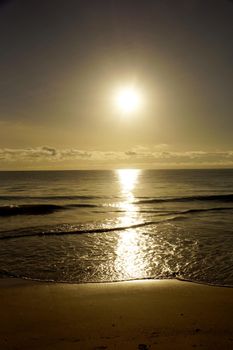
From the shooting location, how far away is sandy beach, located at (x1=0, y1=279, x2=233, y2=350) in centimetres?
562

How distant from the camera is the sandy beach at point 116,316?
5.62 m

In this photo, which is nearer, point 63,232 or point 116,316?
point 116,316

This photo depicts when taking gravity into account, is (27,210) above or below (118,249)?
below

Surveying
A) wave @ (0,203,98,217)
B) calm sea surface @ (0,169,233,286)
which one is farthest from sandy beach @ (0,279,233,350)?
wave @ (0,203,98,217)

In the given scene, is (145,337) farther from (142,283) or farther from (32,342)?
(142,283)

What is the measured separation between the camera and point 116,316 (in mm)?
6832

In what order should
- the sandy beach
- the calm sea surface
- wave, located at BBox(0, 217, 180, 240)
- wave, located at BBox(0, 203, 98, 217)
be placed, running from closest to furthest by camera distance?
the sandy beach, the calm sea surface, wave, located at BBox(0, 217, 180, 240), wave, located at BBox(0, 203, 98, 217)

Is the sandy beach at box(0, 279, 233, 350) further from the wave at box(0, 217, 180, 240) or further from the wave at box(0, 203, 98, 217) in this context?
the wave at box(0, 203, 98, 217)

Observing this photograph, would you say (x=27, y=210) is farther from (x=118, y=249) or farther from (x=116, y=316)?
(x=116, y=316)

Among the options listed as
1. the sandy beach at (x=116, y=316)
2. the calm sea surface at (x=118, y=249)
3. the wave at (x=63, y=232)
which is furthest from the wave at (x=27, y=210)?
the sandy beach at (x=116, y=316)

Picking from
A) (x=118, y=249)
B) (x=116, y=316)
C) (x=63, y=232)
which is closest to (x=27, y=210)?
(x=63, y=232)

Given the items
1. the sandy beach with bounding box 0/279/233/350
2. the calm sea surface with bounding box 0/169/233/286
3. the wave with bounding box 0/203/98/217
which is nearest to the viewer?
the sandy beach with bounding box 0/279/233/350

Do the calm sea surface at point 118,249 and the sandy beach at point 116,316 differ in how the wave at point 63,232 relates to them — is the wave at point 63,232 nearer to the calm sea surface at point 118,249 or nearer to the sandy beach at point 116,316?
the calm sea surface at point 118,249

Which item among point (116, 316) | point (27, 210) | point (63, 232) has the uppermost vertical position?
point (116, 316)
